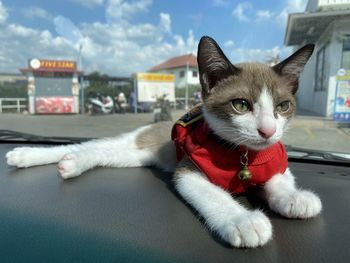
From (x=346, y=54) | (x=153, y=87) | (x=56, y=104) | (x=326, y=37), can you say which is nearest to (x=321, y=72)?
(x=326, y=37)

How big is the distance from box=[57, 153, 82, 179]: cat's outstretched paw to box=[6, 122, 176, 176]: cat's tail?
6 cm

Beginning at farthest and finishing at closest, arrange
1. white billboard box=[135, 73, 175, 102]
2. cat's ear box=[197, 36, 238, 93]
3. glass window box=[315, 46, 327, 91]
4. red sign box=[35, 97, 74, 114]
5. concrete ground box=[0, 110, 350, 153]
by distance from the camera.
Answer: white billboard box=[135, 73, 175, 102]
glass window box=[315, 46, 327, 91]
red sign box=[35, 97, 74, 114]
concrete ground box=[0, 110, 350, 153]
cat's ear box=[197, 36, 238, 93]

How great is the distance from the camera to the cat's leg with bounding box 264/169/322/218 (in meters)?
1.34

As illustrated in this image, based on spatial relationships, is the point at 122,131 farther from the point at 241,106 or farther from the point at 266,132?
the point at 266,132

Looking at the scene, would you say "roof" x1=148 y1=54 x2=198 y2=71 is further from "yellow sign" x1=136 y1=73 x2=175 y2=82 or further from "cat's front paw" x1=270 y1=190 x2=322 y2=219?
"cat's front paw" x1=270 y1=190 x2=322 y2=219

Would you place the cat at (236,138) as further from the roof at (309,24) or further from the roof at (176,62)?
the roof at (176,62)

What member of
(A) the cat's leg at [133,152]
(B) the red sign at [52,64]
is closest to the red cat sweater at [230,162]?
(A) the cat's leg at [133,152]

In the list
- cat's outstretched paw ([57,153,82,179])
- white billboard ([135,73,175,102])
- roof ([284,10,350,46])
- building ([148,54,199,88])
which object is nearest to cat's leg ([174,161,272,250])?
cat's outstretched paw ([57,153,82,179])

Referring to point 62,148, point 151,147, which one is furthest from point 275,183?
point 62,148

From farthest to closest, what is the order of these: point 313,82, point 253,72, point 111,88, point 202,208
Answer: point 111,88
point 313,82
point 253,72
point 202,208

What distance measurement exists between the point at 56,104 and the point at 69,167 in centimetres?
1490

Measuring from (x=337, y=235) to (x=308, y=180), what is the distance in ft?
2.99

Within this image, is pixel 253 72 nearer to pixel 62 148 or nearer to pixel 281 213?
pixel 281 213

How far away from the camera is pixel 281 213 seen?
1.40 metres
